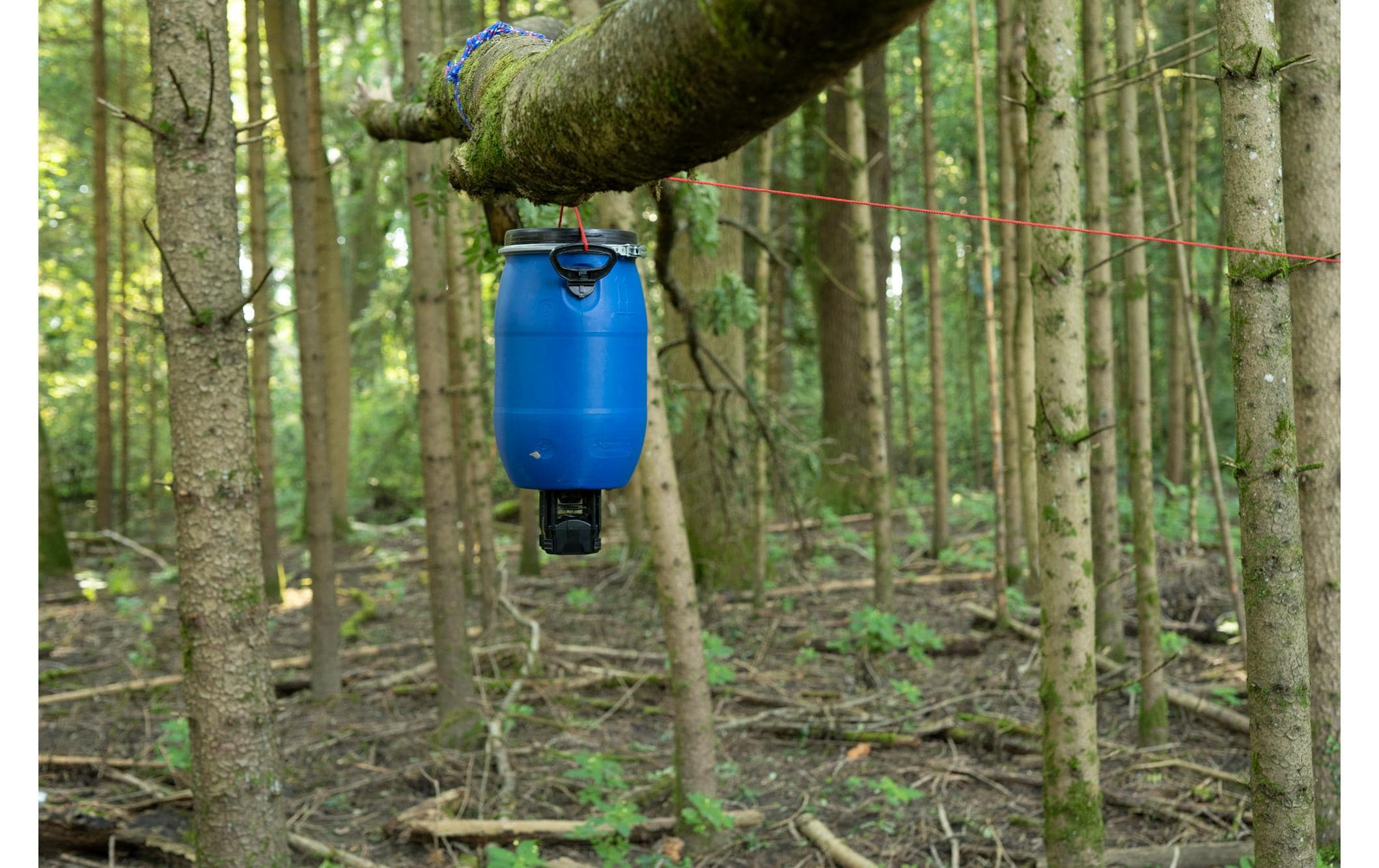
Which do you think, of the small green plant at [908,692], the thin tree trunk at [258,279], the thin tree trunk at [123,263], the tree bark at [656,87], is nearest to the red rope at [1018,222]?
the tree bark at [656,87]

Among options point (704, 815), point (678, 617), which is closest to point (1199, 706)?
point (704, 815)

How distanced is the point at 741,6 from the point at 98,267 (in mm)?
12522

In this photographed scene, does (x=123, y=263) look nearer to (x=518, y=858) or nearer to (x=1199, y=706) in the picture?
(x=518, y=858)

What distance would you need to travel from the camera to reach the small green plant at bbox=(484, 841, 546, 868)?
4.27 meters

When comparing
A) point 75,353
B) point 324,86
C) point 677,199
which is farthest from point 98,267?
point 677,199

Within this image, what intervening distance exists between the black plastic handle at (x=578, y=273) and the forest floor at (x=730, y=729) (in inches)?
131

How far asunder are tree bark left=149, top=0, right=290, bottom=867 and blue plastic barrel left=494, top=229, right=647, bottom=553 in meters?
2.12

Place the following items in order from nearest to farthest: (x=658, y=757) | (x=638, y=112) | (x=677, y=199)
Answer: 1. (x=638, y=112)
2. (x=677, y=199)
3. (x=658, y=757)

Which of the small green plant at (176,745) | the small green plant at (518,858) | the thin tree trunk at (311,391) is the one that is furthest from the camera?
the thin tree trunk at (311,391)

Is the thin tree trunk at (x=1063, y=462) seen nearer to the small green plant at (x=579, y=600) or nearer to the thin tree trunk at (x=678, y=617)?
the thin tree trunk at (x=678, y=617)

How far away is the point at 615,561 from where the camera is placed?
10523 millimetres

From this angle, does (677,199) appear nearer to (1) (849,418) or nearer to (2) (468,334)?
(2) (468,334)

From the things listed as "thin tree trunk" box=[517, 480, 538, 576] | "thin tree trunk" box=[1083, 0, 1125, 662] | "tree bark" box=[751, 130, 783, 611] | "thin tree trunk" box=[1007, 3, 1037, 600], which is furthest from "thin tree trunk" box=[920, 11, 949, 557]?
"thin tree trunk" box=[1083, 0, 1125, 662]

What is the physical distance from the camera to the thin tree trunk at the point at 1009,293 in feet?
26.6
